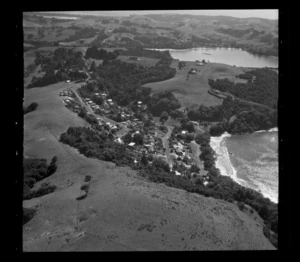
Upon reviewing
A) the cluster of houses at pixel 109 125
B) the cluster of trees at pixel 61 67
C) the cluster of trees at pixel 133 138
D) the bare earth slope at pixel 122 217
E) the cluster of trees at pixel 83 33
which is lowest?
the bare earth slope at pixel 122 217

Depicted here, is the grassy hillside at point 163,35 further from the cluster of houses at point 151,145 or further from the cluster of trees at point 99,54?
the cluster of houses at point 151,145

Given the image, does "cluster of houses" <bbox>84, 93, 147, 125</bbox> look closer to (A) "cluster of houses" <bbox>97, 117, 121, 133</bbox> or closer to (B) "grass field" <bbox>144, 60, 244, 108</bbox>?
(A) "cluster of houses" <bbox>97, 117, 121, 133</bbox>

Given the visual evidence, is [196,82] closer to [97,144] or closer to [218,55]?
[218,55]

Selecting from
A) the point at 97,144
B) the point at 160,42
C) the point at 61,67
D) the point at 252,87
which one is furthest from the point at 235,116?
the point at 61,67

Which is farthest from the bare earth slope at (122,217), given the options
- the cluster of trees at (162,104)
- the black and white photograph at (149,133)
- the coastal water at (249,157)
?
the cluster of trees at (162,104)

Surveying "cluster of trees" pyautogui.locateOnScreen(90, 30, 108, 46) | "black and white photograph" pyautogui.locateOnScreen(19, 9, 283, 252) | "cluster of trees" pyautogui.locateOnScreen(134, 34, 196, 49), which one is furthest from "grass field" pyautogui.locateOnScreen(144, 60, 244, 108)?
"cluster of trees" pyautogui.locateOnScreen(90, 30, 108, 46)

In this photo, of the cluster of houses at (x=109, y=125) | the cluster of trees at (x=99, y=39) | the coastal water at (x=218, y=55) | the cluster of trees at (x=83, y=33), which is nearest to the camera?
the cluster of houses at (x=109, y=125)
